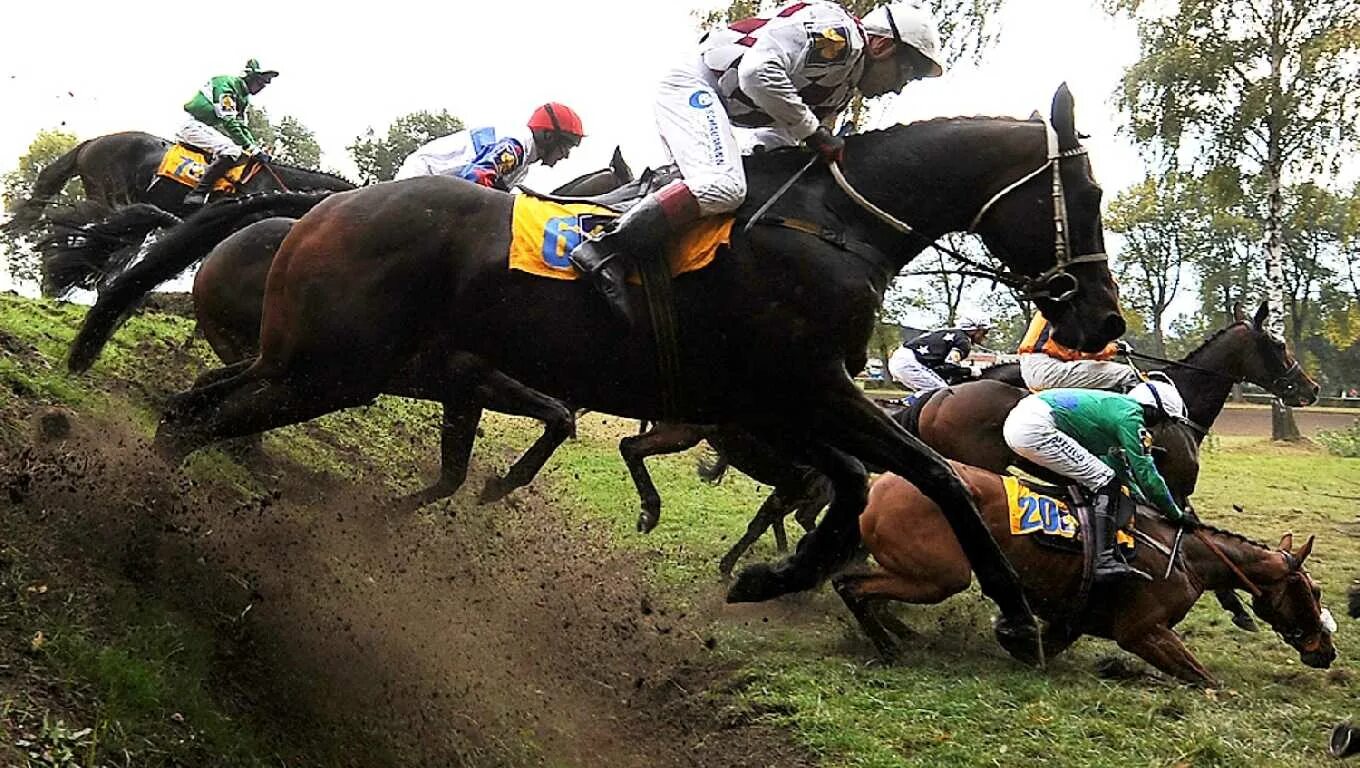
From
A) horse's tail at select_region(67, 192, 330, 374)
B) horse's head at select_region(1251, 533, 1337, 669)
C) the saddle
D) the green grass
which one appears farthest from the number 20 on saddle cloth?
horse's tail at select_region(67, 192, 330, 374)

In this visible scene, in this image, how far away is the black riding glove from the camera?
13.3 feet

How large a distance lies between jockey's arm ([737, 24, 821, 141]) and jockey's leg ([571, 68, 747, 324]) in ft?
0.56

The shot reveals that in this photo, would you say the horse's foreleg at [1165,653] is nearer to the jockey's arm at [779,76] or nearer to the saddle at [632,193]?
the jockey's arm at [779,76]

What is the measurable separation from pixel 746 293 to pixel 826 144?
0.63 metres

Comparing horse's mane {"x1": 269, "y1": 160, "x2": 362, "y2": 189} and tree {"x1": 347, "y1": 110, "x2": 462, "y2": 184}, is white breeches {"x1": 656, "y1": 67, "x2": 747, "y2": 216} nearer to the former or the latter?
horse's mane {"x1": 269, "y1": 160, "x2": 362, "y2": 189}

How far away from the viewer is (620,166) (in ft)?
24.3

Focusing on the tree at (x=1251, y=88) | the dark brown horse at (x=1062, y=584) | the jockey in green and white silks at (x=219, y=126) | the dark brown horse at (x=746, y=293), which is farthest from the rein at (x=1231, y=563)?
the tree at (x=1251, y=88)

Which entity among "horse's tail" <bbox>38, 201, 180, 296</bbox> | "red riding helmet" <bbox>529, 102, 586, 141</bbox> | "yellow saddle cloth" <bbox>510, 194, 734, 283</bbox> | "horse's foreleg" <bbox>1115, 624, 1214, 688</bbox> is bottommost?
"horse's foreleg" <bbox>1115, 624, 1214, 688</bbox>

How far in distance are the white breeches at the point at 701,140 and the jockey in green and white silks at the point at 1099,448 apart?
8.79 ft

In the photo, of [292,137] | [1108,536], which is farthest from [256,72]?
[292,137]

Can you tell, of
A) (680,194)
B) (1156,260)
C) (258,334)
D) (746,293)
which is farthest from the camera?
(1156,260)

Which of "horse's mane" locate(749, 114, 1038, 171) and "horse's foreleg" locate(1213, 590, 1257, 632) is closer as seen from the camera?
"horse's mane" locate(749, 114, 1038, 171)

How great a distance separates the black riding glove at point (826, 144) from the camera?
4.07 m

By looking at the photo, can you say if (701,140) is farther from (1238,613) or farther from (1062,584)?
(1238,613)
